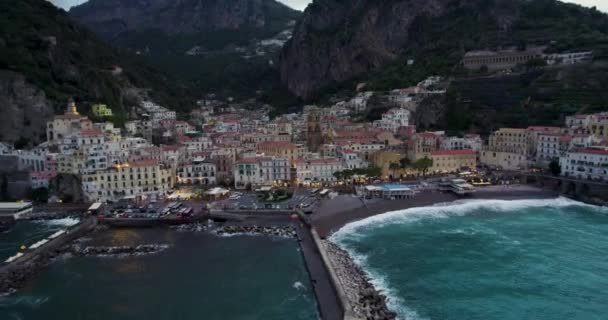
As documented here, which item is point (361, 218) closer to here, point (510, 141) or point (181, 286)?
point (181, 286)

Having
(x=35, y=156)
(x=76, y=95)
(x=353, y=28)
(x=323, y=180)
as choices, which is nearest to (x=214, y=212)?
(x=323, y=180)

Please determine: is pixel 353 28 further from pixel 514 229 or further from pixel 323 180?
pixel 514 229

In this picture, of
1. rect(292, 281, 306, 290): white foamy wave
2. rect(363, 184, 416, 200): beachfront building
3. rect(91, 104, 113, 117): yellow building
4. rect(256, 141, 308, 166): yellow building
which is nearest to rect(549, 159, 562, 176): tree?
rect(363, 184, 416, 200): beachfront building

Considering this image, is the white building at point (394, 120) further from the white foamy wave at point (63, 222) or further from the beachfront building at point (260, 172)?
the white foamy wave at point (63, 222)

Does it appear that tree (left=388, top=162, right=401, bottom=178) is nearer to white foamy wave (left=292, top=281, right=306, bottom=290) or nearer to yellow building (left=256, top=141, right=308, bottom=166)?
yellow building (left=256, top=141, right=308, bottom=166)

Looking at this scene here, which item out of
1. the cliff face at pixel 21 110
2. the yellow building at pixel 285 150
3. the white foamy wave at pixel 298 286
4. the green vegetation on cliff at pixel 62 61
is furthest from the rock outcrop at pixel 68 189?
the white foamy wave at pixel 298 286

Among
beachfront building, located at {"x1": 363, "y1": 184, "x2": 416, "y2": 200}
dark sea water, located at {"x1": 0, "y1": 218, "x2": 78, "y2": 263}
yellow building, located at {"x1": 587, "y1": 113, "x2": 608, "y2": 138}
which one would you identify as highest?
yellow building, located at {"x1": 587, "y1": 113, "x2": 608, "y2": 138}

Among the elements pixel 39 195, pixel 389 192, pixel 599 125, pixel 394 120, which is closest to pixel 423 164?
pixel 389 192
